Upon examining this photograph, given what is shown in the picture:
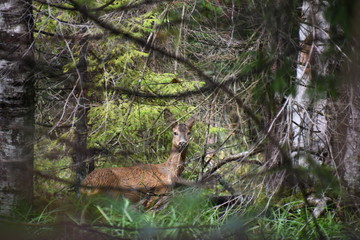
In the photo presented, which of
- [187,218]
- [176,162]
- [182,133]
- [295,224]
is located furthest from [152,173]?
[295,224]

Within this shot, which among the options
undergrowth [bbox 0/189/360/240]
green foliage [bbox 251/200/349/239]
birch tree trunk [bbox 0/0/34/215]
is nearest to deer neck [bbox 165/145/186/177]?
undergrowth [bbox 0/189/360/240]

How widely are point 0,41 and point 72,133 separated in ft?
6.77

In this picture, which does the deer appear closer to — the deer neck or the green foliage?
the deer neck

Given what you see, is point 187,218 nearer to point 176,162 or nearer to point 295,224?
point 295,224

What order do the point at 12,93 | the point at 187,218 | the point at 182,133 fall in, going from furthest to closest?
the point at 182,133 → the point at 12,93 → the point at 187,218

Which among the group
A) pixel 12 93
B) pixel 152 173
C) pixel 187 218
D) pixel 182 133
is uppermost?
pixel 12 93

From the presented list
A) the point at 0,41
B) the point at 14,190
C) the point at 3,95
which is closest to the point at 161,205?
the point at 14,190

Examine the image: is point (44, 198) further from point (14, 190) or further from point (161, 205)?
point (161, 205)

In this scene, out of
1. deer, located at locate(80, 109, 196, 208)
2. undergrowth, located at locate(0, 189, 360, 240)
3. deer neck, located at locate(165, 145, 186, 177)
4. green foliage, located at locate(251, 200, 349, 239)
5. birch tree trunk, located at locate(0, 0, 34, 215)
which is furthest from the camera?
deer neck, located at locate(165, 145, 186, 177)

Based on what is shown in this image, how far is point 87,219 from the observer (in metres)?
4.33

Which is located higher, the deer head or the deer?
the deer head

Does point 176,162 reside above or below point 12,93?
below

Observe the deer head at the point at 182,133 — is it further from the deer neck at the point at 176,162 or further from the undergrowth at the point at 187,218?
the undergrowth at the point at 187,218

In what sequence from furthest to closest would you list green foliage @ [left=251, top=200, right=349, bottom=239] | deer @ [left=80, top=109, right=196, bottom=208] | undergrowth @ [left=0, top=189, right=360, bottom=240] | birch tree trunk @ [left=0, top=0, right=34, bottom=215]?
deer @ [left=80, top=109, right=196, bottom=208] < birch tree trunk @ [left=0, top=0, right=34, bottom=215] < green foliage @ [left=251, top=200, right=349, bottom=239] < undergrowth @ [left=0, top=189, right=360, bottom=240]
